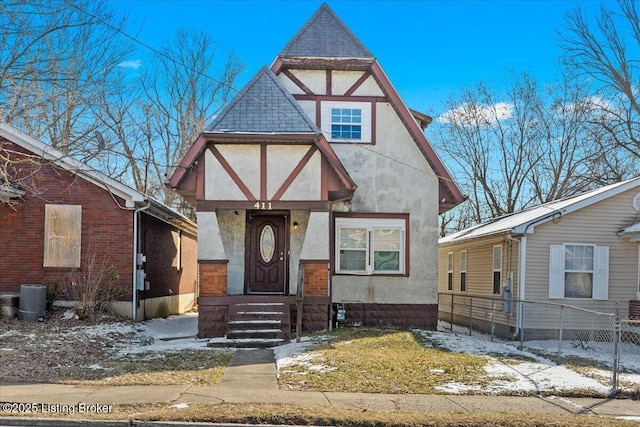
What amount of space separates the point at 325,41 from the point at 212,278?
293 inches

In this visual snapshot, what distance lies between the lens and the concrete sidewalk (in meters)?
8.50

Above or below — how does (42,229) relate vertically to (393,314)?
above

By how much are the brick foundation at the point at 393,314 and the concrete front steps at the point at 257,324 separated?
276cm

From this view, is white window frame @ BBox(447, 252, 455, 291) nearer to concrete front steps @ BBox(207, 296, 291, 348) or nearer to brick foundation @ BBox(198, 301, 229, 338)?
concrete front steps @ BBox(207, 296, 291, 348)

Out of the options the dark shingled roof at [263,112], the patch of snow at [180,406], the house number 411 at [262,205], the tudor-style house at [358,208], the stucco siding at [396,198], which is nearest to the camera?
the patch of snow at [180,406]

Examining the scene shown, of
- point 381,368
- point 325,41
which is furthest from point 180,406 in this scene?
point 325,41

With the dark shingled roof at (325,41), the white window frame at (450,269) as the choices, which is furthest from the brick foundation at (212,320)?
the white window frame at (450,269)

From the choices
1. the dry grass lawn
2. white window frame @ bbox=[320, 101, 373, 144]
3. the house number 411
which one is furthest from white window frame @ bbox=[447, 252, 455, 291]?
the house number 411

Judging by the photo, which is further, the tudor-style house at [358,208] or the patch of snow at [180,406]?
the tudor-style house at [358,208]

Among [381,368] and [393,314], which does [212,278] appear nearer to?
[393,314]

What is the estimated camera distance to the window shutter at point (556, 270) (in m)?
16.5

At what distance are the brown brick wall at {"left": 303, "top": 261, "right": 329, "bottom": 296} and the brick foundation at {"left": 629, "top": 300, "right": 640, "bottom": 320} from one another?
8.02 meters

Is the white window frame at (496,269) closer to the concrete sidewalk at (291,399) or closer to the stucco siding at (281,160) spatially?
the stucco siding at (281,160)

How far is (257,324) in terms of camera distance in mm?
14219
